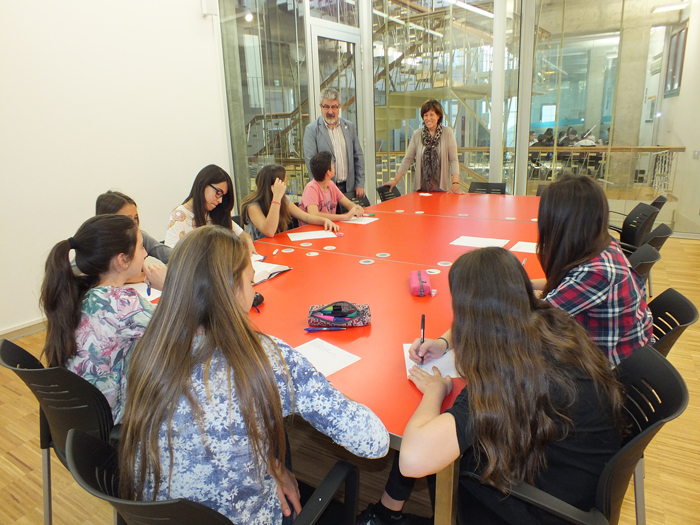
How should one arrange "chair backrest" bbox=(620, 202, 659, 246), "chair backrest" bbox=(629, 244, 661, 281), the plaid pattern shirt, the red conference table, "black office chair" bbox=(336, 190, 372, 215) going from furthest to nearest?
"black office chair" bbox=(336, 190, 372, 215) → "chair backrest" bbox=(620, 202, 659, 246) → "chair backrest" bbox=(629, 244, 661, 281) → the plaid pattern shirt → the red conference table

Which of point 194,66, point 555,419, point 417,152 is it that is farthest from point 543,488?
point 194,66

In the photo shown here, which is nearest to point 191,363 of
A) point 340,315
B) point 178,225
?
point 340,315

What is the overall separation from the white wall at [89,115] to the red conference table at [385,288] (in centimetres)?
198

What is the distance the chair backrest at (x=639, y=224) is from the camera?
313cm

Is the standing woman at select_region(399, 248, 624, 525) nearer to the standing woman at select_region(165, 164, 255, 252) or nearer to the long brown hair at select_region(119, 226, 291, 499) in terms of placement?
the long brown hair at select_region(119, 226, 291, 499)

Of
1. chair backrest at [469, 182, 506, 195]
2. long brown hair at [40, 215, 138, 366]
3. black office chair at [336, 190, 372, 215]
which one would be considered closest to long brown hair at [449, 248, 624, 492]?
long brown hair at [40, 215, 138, 366]

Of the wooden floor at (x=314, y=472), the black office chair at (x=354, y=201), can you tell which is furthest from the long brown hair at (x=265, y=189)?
the wooden floor at (x=314, y=472)

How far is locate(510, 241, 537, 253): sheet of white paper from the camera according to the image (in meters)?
2.75

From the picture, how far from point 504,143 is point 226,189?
14.9ft

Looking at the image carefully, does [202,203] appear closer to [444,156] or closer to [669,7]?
[444,156]

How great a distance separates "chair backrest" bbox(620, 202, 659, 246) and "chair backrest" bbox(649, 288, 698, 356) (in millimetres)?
1607

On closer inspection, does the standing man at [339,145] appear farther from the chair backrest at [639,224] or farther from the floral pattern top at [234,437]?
the floral pattern top at [234,437]

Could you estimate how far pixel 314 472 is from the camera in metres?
2.13

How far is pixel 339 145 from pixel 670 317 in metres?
3.94
